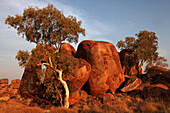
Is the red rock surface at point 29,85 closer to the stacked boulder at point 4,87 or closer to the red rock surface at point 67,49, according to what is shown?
the stacked boulder at point 4,87

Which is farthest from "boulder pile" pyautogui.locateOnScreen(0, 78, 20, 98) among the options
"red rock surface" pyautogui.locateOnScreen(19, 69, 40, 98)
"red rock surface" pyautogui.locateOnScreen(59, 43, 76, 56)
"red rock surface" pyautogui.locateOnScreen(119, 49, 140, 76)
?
"red rock surface" pyautogui.locateOnScreen(119, 49, 140, 76)

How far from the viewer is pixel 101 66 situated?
21.8 m

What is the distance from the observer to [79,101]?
1741 cm

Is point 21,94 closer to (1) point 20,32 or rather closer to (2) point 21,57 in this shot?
(2) point 21,57

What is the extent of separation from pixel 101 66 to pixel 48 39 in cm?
948

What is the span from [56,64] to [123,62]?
1622 cm

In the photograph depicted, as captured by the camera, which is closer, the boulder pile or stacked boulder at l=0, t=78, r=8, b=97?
the boulder pile

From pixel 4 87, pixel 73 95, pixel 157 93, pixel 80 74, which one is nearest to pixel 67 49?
pixel 80 74

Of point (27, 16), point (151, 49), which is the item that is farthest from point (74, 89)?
point (151, 49)

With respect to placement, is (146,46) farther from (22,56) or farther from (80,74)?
(22,56)

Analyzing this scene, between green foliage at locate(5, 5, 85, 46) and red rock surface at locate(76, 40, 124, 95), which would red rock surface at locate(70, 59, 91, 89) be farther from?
green foliage at locate(5, 5, 85, 46)

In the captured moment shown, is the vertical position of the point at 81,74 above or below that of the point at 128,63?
below

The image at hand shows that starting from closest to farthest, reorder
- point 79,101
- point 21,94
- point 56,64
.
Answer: point 56,64
point 79,101
point 21,94

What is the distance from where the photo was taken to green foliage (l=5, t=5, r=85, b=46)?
52.7 feet
